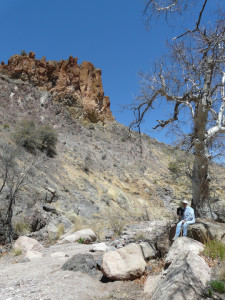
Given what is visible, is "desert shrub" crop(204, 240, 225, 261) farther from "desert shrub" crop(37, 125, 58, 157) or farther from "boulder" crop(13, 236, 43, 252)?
"desert shrub" crop(37, 125, 58, 157)

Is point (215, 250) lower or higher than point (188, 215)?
lower

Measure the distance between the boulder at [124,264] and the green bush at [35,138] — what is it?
14807 mm

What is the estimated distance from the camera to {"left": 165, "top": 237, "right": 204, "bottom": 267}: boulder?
177 inches

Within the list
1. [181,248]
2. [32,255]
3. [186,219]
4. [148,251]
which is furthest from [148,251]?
[32,255]

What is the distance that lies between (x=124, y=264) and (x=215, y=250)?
175 cm

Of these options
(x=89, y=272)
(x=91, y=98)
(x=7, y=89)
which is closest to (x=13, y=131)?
(x=7, y=89)

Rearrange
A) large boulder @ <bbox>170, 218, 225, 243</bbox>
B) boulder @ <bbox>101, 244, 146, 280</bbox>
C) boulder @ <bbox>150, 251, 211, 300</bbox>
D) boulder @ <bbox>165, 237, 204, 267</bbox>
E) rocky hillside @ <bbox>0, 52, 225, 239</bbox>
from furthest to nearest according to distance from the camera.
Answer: rocky hillside @ <bbox>0, 52, 225, 239</bbox> < large boulder @ <bbox>170, 218, 225, 243</bbox> < boulder @ <bbox>101, 244, 146, 280</bbox> < boulder @ <bbox>165, 237, 204, 267</bbox> < boulder @ <bbox>150, 251, 211, 300</bbox>

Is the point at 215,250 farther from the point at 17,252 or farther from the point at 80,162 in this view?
the point at 80,162

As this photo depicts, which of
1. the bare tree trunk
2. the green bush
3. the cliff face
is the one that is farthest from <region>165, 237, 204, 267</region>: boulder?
the cliff face

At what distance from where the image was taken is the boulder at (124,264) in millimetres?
4742

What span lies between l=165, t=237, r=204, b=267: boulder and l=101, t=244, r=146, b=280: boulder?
→ 61 cm

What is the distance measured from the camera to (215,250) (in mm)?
4629

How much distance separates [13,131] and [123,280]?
1921cm

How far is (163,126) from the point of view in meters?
8.07
